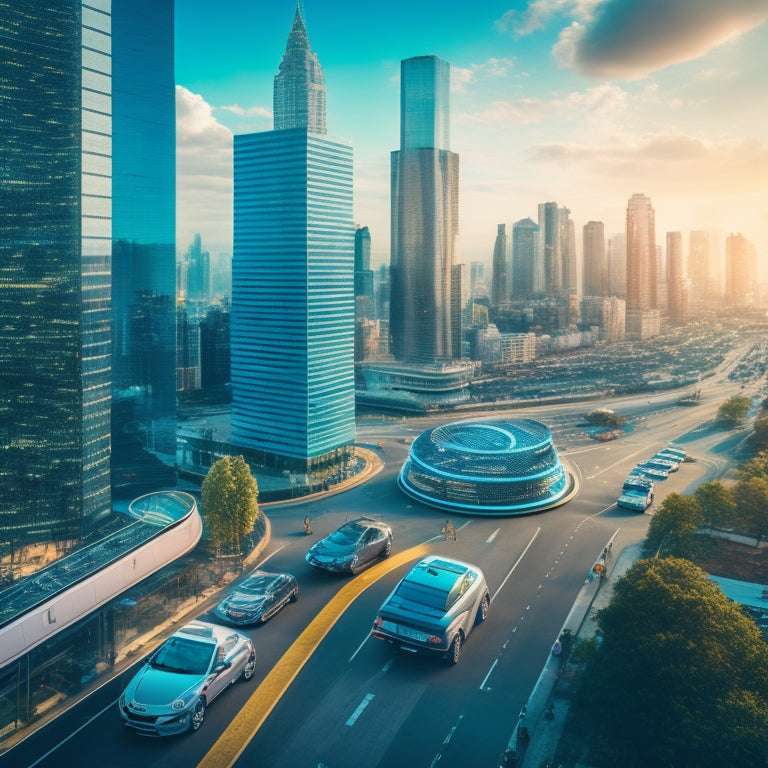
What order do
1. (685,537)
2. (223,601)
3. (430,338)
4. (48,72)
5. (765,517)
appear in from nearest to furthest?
(223,601), (685,537), (765,517), (48,72), (430,338)

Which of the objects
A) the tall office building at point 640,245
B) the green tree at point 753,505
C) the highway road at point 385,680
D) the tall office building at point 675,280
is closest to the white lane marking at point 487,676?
the highway road at point 385,680

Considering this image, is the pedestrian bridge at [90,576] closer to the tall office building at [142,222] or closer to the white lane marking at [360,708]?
the white lane marking at [360,708]

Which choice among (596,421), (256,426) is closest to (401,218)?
(596,421)

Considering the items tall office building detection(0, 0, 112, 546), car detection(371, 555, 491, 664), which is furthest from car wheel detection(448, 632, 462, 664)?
tall office building detection(0, 0, 112, 546)

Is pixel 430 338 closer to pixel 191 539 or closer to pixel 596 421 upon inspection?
pixel 596 421

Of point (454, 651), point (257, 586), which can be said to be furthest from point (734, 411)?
point (257, 586)

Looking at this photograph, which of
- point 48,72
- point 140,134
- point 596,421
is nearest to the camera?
point 48,72
